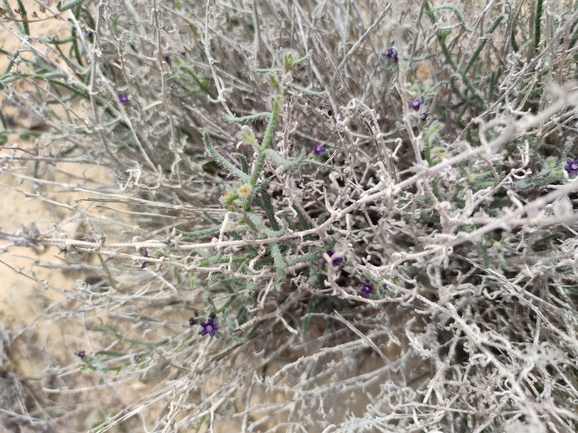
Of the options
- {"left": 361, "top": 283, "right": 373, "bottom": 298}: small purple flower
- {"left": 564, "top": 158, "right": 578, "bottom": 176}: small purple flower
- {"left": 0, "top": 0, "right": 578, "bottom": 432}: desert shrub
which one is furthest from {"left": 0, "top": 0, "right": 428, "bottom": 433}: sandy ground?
{"left": 361, "top": 283, "right": 373, "bottom": 298}: small purple flower

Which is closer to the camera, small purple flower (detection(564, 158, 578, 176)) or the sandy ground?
small purple flower (detection(564, 158, 578, 176))

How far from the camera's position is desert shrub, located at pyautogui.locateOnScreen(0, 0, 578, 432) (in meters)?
1.00

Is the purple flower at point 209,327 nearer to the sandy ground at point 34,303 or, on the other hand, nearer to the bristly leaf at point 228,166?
the bristly leaf at point 228,166

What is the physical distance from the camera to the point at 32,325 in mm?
1544

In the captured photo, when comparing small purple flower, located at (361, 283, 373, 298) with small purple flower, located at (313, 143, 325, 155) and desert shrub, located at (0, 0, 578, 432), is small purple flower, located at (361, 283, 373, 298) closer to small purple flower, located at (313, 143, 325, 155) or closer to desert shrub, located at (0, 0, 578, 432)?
desert shrub, located at (0, 0, 578, 432)

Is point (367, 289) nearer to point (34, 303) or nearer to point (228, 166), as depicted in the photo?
point (228, 166)

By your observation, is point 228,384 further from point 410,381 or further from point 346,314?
point 410,381

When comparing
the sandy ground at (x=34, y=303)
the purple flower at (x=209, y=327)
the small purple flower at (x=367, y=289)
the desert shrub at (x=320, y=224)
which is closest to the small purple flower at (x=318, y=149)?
the desert shrub at (x=320, y=224)

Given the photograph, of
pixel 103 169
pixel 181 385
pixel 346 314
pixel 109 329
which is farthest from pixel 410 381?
pixel 103 169

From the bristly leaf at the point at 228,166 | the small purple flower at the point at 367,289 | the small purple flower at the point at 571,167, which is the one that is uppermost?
the bristly leaf at the point at 228,166

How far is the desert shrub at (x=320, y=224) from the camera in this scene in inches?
39.2

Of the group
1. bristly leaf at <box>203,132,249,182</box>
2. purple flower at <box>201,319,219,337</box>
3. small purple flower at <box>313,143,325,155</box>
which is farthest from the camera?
small purple flower at <box>313,143,325,155</box>

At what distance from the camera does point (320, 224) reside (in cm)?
120

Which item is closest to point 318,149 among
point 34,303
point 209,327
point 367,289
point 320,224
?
point 320,224
